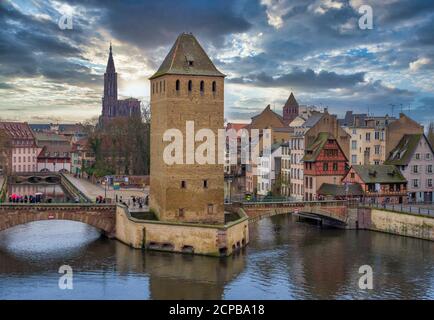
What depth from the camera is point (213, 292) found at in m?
37.2

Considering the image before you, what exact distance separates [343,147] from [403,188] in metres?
11.1

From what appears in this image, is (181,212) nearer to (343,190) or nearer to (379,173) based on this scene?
(343,190)

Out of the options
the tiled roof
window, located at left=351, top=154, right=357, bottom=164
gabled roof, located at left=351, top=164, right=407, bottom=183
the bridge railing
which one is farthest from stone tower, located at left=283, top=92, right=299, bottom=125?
the bridge railing

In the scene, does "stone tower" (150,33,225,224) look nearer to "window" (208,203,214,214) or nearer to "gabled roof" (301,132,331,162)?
"window" (208,203,214,214)

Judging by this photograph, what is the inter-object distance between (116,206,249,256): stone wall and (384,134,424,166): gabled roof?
93.7 ft

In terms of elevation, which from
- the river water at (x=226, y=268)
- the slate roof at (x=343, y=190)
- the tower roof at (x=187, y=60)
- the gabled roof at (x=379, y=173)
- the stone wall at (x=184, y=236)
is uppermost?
the tower roof at (x=187, y=60)

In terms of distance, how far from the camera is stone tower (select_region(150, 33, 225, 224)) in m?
50.0

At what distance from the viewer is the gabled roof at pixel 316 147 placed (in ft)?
231

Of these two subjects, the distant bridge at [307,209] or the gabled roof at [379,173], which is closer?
the distant bridge at [307,209]

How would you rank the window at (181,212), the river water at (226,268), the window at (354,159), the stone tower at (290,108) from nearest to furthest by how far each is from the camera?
the river water at (226,268) < the window at (181,212) < the window at (354,159) < the stone tower at (290,108)

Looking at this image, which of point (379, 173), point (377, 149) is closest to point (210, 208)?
point (379, 173)

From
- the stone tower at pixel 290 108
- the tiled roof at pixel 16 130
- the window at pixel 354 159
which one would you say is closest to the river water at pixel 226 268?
the window at pixel 354 159

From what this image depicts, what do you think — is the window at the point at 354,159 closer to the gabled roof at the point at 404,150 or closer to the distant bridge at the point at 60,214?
the gabled roof at the point at 404,150

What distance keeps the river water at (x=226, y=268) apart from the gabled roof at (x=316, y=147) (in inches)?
589
